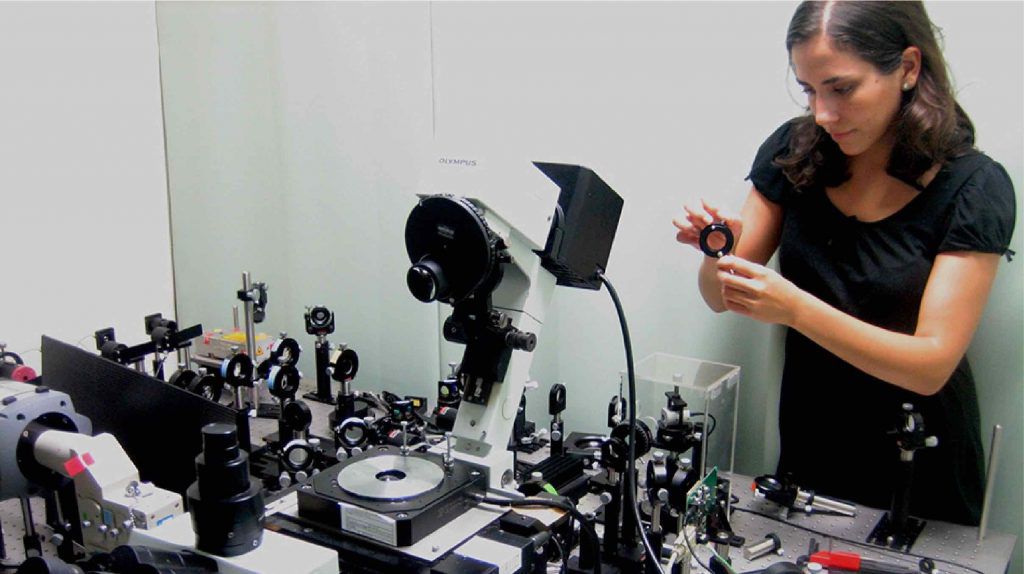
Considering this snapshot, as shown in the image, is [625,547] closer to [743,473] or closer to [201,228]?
[743,473]

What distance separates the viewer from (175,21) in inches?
98.6

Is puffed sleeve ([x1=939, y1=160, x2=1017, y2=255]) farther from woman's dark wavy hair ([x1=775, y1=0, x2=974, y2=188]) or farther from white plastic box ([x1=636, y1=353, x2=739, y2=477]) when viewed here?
white plastic box ([x1=636, y1=353, x2=739, y2=477])

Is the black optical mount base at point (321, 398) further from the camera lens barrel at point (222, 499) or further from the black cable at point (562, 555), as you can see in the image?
the camera lens barrel at point (222, 499)

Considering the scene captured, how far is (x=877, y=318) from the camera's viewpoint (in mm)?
1431

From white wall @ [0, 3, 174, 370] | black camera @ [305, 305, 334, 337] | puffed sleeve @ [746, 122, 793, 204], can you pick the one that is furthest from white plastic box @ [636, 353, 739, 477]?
white wall @ [0, 3, 174, 370]

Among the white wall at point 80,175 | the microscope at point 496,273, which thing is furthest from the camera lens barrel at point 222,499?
the white wall at point 80,175

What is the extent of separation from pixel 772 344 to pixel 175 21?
6.94 ft

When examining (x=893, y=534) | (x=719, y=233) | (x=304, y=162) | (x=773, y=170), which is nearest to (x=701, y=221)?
(x=719, y=233)

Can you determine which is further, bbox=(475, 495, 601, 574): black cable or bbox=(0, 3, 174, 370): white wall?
bbox=(0, 3, 174, 370): white wall

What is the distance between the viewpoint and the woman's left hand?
1327 mm

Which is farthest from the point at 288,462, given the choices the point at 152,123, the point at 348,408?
the point at 152,123

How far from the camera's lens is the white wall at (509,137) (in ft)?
5.45

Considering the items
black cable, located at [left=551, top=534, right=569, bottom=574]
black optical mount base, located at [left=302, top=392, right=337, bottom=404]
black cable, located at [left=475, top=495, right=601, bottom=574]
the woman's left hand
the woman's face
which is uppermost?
the woman's face

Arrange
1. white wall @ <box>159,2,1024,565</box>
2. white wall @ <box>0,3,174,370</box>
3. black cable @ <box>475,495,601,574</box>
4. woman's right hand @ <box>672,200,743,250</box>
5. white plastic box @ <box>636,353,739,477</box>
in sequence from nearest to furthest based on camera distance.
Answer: black cable @ <box>475,495,601,574</box> → woman's right hand @ <box>672,200,743,250</box> → white plastic box @ <box>636,353,739,477</box> → white wall @ <box>159,2,1024,565</box> → white wall @ <box>0,3,174,370</box>
